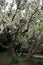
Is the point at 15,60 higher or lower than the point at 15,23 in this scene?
lower

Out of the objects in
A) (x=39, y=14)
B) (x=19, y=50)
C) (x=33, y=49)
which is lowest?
(x=19, y=50)

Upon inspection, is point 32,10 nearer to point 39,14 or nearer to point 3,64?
point 39,14

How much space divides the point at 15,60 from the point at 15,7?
2.39 metres

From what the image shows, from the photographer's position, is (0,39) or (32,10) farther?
(0,39)

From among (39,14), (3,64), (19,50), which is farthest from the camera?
(19,50)

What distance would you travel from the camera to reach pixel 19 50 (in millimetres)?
12508

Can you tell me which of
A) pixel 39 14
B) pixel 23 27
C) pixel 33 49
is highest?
pixel 39 14

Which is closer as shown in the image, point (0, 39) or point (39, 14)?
point (39, 14)

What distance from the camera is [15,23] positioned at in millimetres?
9344

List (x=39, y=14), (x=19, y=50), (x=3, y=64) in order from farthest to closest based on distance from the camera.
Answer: (x=19, y=50) < (x=3, y=64) < (x=39, y=14)

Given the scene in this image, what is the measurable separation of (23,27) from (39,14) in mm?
982

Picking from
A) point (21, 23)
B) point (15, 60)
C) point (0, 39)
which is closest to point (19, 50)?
point (0, 39)

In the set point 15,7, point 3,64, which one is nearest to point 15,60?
point 3,64

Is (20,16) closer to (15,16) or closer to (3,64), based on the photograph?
(15,16)
